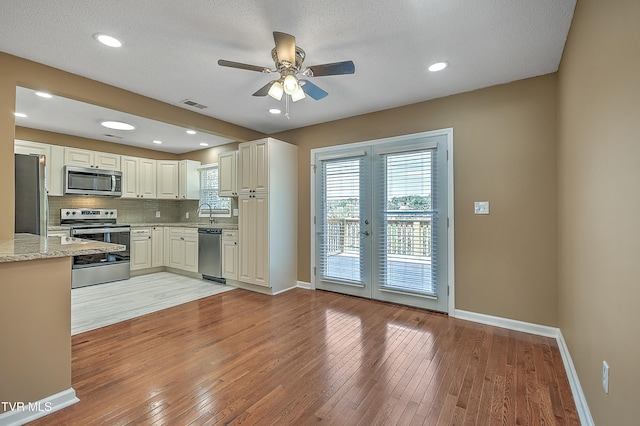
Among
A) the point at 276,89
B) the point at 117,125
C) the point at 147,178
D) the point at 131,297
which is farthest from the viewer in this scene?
the point at 147,178

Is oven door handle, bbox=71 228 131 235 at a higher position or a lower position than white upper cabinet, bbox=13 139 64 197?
lower

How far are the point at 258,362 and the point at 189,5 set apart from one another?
2646 millimetres

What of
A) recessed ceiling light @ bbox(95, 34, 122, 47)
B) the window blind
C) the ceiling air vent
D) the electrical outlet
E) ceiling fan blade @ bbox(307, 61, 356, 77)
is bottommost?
the electrical outlet

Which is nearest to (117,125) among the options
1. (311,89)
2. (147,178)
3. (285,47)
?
(147,178)

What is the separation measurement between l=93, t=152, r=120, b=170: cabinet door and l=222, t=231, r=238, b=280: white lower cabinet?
2.53 metres

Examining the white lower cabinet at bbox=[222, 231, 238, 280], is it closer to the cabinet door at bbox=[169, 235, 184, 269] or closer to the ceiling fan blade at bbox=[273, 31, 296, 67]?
the cabinet door at bbox=[169, 235, 184, 269]

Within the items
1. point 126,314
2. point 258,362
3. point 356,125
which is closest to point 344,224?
point 356,125

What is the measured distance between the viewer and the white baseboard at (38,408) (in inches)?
64.1

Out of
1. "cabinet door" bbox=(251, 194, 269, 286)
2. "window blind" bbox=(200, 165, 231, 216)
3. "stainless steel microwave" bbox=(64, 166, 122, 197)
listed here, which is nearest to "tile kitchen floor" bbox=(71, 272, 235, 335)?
"cabinet door" bbox=(251, 194, 269, 286)

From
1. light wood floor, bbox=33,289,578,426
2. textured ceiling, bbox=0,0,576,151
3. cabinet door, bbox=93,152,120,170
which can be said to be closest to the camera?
light wood floor, bbox=33,289,578,426

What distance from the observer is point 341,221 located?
422 cm

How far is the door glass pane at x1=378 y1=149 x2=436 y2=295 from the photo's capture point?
3494 mm

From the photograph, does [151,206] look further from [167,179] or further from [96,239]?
[96,239]

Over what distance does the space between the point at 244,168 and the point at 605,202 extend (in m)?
4.10
